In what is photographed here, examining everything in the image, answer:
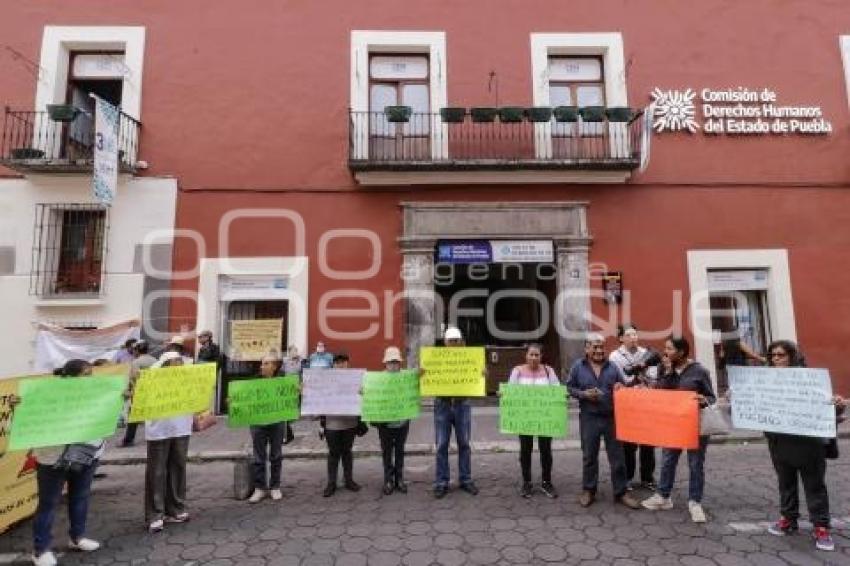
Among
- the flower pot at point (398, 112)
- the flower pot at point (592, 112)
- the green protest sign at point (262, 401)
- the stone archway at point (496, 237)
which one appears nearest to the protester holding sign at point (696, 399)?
the green protest sign at point (262, 401)

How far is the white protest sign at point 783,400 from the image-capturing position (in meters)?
4.30

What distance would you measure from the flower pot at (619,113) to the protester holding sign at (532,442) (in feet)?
22.0

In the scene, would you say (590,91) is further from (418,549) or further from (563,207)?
(418,549)

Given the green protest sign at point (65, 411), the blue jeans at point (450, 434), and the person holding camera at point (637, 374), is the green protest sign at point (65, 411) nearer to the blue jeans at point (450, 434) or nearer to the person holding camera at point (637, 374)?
the blue jeans at point (450, 434)

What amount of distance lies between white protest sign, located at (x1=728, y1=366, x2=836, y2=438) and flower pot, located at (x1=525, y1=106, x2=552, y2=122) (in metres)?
6.89

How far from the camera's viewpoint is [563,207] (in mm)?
10820

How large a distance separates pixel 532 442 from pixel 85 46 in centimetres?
1162

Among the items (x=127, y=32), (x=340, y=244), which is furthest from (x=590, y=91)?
(x=127, y=32)

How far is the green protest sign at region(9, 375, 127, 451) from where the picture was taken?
4.26 m

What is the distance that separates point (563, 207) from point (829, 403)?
7022 millimetres

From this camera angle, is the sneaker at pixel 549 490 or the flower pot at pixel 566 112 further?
the flower pot at pixel 566 112

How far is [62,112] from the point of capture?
10008 millimetres

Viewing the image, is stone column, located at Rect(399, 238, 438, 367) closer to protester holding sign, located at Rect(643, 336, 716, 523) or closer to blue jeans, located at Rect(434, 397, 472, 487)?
blue jeans, located at Rect(434, 397, 472, 487)

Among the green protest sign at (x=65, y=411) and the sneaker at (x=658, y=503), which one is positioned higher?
the green protest sign at (x=65, y=411)
